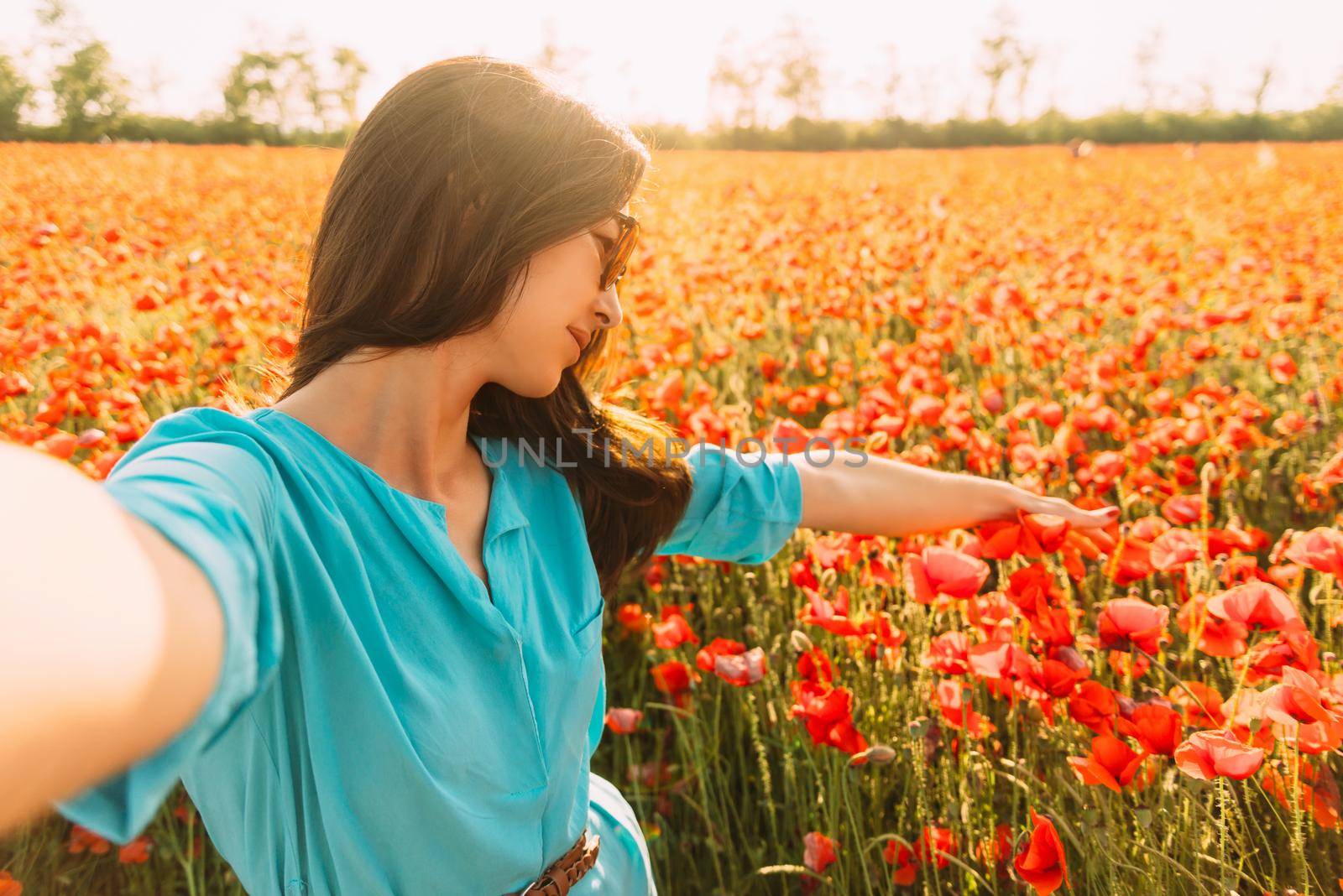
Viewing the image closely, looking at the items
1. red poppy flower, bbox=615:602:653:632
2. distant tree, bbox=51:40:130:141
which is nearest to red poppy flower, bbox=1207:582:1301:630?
red poppy flower, bbox=615:602:653:632

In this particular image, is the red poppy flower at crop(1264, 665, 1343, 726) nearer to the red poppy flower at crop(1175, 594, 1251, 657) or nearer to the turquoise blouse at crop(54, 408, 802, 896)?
the red poppy flower at crop(1175, 594, 1251, 657)

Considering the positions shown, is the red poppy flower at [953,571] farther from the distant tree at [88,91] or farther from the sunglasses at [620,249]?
the distant tree at [88,91]

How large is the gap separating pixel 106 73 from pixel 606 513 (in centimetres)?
3641

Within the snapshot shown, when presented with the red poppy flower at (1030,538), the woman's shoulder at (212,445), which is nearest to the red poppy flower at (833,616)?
the red poppy flower at (1030,538)

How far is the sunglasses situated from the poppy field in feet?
0.34

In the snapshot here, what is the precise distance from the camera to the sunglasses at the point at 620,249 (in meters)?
1.22

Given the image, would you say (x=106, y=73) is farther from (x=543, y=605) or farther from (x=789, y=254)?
(x=543, y=605)

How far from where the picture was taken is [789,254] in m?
5.27

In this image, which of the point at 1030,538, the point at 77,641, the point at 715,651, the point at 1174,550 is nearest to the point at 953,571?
the point at 1030,538

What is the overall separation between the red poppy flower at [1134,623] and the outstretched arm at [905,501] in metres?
0.15

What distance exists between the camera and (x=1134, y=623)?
4.21 feet

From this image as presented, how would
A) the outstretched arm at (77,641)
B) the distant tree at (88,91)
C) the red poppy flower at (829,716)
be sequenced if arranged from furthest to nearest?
the distant tree at (88,91) → the red poppy flower at (829,716) → the outstretched arm at (77,641)

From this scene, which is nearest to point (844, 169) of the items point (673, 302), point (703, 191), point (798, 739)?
point (703, 191)

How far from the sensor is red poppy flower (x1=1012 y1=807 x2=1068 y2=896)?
111 cm
